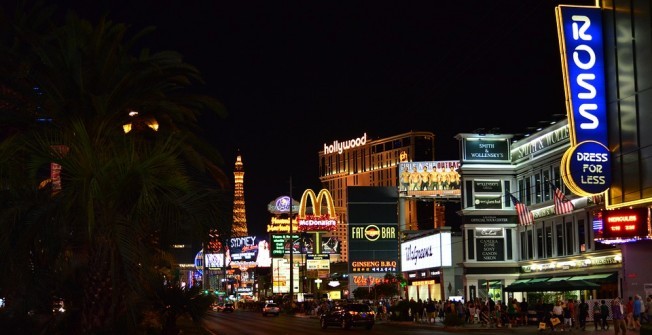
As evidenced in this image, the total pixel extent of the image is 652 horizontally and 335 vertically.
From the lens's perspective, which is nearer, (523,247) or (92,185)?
(92,185)

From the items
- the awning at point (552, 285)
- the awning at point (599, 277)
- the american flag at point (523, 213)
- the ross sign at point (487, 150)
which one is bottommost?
the awning at point (552, 285)

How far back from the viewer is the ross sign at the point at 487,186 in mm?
60469

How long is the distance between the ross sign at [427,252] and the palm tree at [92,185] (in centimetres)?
5076

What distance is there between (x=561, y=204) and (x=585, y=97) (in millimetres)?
15301

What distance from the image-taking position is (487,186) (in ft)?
199

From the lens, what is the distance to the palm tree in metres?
16.1

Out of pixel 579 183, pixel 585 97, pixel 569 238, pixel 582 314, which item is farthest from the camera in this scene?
pixel 569 238

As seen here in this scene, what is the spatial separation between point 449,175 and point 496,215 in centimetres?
2844

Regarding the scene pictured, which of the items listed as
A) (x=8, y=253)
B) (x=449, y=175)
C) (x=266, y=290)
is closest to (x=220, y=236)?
(x=8, y=253)

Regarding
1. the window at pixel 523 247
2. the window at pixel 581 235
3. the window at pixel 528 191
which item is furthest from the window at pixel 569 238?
the window at pixel 523 247

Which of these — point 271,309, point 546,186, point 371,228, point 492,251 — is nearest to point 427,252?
point 492,251

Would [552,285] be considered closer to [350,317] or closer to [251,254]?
[350,317]

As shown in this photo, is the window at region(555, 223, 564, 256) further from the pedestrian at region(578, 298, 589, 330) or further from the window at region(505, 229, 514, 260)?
the pedestrian at region(578, 298, 589, 330)

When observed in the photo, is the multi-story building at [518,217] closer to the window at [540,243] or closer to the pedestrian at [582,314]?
the window at [540,243]
